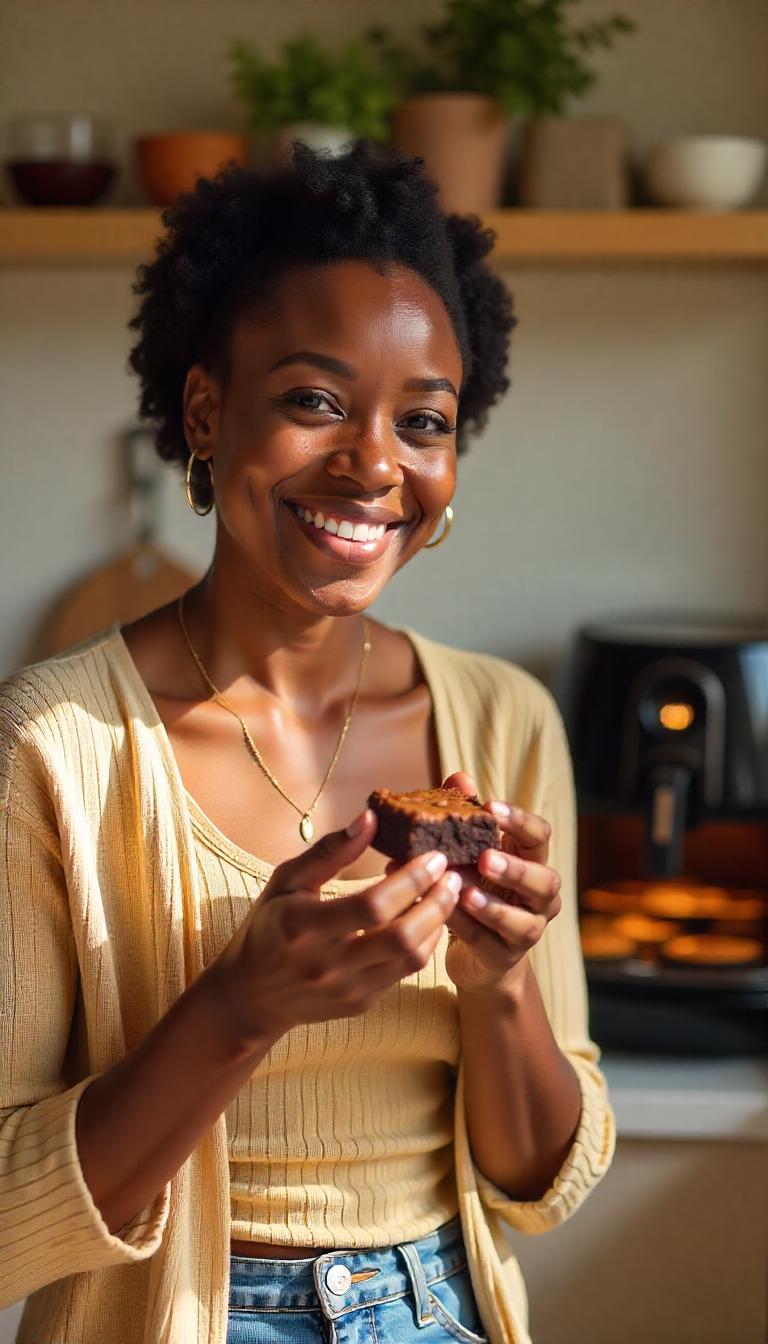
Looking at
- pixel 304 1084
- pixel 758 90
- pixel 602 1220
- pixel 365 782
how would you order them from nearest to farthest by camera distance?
pixel 304 1084
pixel 365 782
pixel 602 1220
pixel 758 90

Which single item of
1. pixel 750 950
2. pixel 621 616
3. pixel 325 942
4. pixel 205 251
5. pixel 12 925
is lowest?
pixel 750 950

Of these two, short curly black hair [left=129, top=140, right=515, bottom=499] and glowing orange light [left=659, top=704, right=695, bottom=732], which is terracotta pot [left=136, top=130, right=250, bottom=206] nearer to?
short curly black hair [left=129, top=140, right=515, bottom=499]

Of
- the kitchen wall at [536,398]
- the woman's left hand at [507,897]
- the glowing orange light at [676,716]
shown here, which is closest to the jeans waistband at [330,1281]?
the woman's left hand at [507,897]

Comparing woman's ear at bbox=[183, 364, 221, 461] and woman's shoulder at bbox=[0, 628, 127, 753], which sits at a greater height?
woman's ear at bbox=[183, 364, 221, 461]

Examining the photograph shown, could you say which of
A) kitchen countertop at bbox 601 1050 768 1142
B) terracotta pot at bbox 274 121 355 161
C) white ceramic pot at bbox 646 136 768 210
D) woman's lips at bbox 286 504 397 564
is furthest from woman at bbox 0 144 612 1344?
white ceramic pot at bbox 646 136 768 210

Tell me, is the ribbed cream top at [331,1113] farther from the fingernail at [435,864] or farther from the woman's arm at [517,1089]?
the fingernail at [435,864]

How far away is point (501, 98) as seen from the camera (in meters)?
1.99

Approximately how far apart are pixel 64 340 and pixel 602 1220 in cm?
141

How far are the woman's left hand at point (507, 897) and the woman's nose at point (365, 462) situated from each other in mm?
220

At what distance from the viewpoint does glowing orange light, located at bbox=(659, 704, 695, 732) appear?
1.90m

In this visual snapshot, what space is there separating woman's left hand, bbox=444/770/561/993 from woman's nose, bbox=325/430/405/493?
22 cm

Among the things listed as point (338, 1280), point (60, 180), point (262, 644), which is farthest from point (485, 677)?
point (60, 180)

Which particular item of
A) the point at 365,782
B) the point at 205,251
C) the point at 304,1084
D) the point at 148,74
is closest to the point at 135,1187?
the point at 304,1084

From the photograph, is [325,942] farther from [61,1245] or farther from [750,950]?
[750,950]
